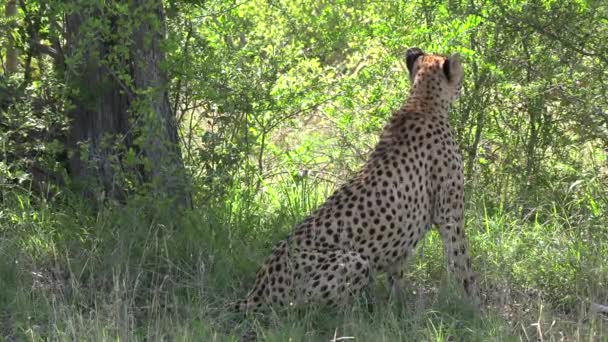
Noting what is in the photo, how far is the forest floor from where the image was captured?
4.89 meters

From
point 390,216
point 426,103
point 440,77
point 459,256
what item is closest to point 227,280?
point 390,216

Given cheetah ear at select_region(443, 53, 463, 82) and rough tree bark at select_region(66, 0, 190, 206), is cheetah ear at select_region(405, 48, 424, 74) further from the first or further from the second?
rough tree bark at select_region(66, 0, 190, 206)

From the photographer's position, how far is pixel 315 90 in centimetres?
742

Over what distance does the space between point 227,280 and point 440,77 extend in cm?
159

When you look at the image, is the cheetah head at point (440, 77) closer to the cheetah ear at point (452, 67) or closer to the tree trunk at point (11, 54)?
the cheetah ear at point (452, 67)

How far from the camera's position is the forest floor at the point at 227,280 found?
4.89m

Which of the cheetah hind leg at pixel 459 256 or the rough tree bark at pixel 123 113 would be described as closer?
the cheetah hind leg at pixel 459 256

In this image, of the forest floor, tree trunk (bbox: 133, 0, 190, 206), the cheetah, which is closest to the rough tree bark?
tree trunk (bbox: 133, 0, 190, 206)

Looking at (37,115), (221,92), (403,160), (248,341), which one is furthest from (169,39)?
(248,341)

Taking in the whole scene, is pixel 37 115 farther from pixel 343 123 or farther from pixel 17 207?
pixel 343 123

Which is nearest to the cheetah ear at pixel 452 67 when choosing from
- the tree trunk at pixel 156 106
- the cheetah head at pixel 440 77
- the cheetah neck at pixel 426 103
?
the cheetah head at pixel 440 77

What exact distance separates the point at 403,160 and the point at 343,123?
2071mm

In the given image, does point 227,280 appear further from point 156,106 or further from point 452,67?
point 452,67

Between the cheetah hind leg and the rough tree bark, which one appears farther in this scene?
the rough tree bark
